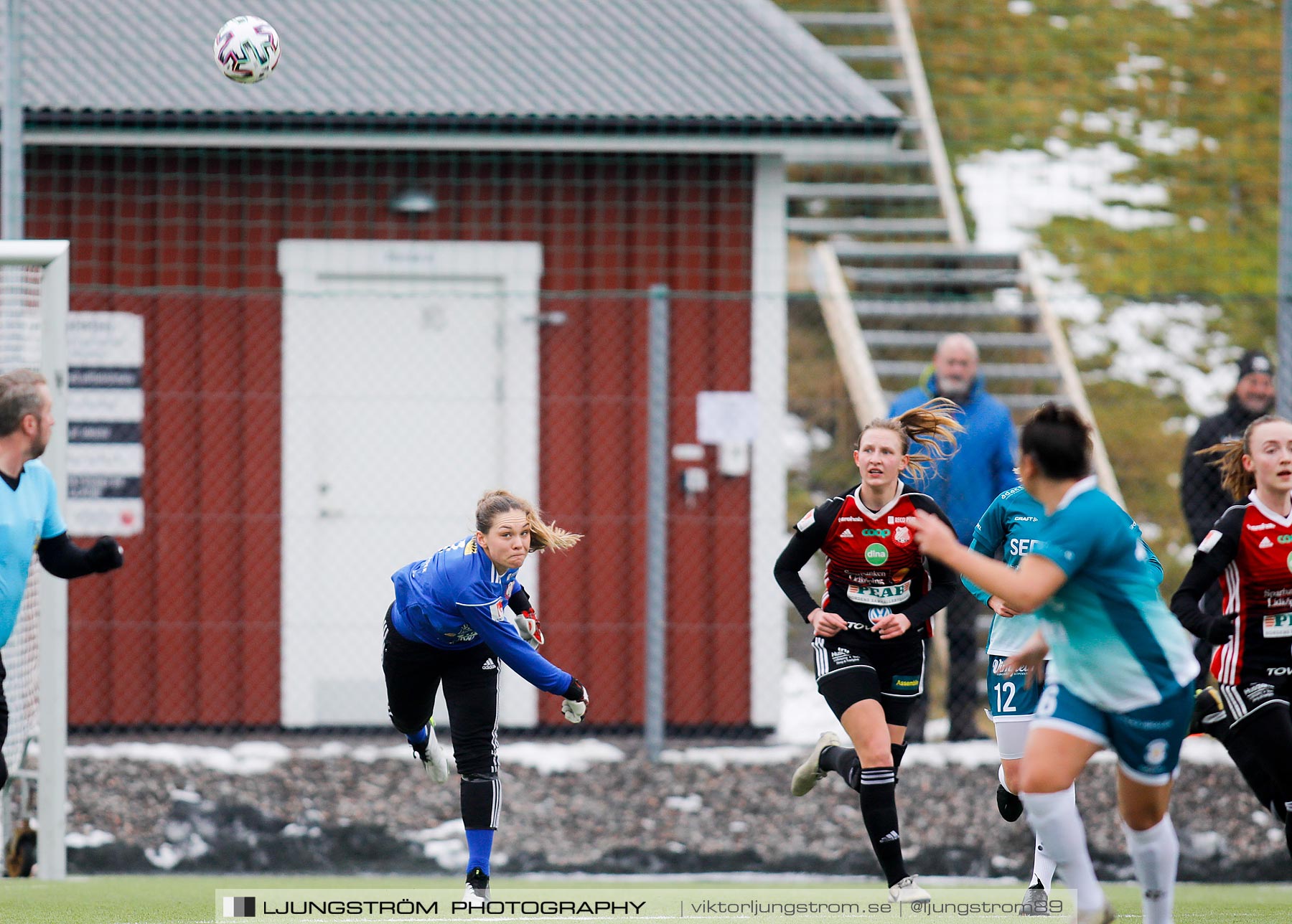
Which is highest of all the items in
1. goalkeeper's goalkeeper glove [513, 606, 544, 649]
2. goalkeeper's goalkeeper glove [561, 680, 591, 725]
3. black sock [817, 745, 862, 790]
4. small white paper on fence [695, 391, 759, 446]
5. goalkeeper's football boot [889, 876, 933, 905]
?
small white paper on fence [695, 391, 759, 446]

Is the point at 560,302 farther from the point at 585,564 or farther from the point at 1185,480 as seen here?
the point at 1185,480

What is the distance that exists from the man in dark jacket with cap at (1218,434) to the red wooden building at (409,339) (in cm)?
243

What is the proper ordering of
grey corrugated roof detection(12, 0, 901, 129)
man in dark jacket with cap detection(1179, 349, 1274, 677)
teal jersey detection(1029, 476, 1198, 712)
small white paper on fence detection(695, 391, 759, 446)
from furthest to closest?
grey corrugated roof detection(12, 0, 901, 129) → small white paper on fence detection(695, 391, 759, 446) → man in dark jacket with cap detection(1179, 349, 1274, 677) → teal jersey detection(1029, 476, 1198, 712)

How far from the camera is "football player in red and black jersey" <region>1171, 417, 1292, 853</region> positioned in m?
6.27

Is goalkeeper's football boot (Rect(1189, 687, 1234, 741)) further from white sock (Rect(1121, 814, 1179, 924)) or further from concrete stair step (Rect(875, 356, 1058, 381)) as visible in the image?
concrete stair step (Rect(875, 356, 1058, 381))

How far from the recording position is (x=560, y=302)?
10906mm

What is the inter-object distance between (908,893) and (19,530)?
3.63m

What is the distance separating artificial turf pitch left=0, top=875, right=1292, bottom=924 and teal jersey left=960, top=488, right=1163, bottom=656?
1061 mm

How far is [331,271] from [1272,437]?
250 inches

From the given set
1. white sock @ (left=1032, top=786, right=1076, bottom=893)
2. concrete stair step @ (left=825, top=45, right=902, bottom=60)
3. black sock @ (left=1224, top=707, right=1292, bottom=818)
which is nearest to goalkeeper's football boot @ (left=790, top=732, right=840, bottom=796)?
white sock @ (left=1032, top=786, right=1076, bottom=893)

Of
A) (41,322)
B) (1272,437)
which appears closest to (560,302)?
(41,322)

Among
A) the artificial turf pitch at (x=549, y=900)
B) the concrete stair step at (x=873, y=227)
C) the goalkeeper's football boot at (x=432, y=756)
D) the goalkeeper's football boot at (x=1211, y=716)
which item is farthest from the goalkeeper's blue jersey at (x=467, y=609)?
the concrete stair step at (x=873, y=227)

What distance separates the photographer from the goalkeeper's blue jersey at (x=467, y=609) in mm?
6262

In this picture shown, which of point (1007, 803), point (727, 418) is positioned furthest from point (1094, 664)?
point (727, 418)
